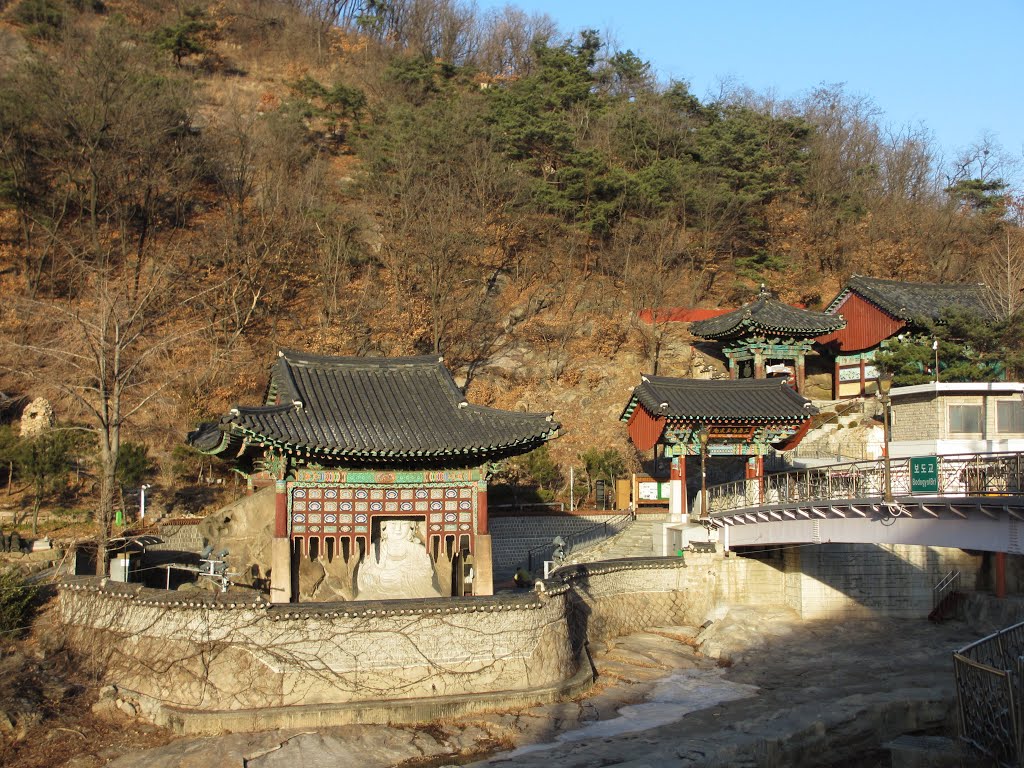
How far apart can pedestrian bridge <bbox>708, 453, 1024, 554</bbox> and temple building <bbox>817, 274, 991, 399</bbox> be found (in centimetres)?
1651

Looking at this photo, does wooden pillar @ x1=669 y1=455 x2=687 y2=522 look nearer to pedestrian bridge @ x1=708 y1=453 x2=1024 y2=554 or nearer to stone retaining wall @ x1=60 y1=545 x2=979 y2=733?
pedestrian bridge @ x1=708 y1=453 x2=1024 y2=554

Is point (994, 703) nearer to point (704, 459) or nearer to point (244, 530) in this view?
point (704, 459)

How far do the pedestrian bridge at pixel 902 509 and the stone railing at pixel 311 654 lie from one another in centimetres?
697

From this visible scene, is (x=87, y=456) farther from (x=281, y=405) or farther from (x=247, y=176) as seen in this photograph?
(x=247, y=176)

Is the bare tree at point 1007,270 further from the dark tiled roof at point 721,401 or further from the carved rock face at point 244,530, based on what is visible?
the carved rock face at point 244,530

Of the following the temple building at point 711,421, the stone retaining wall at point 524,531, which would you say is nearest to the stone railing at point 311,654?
the temple building at point 711,421

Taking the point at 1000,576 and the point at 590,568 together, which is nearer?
the point at 590,568

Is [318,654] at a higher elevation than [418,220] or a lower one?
lower

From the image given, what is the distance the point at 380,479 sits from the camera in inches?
848

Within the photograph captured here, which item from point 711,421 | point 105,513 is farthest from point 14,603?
point 711,421

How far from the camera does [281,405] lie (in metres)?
20.8

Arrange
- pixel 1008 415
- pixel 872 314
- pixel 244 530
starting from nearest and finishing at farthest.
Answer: pixel 244 530, pixel 1008 415, pixel 872 314

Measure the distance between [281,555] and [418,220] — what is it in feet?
87.0

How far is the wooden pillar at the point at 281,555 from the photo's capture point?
804 inches
